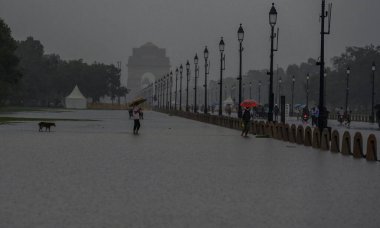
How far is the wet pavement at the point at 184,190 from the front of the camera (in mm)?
9359

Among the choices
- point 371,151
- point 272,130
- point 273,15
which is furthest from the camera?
point 273,15

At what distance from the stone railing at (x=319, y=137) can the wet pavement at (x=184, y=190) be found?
1122 mm

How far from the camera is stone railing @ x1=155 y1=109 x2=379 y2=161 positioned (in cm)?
2167

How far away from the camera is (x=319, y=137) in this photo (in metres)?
26.5

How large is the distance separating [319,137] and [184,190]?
14.9 metres

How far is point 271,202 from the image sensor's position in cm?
1098

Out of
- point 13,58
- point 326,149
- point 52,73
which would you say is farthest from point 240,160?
point 52,73

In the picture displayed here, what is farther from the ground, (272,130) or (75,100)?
(75,100)

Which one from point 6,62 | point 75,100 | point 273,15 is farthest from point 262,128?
point 75,100

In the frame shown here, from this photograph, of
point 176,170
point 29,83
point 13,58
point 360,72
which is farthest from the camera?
point 29,83

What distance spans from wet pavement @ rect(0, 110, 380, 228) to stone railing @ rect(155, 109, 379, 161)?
1.12m

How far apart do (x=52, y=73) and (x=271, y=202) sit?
150 m

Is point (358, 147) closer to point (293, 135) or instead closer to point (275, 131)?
point (293, 135)

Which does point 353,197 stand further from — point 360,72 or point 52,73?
point 52,73
